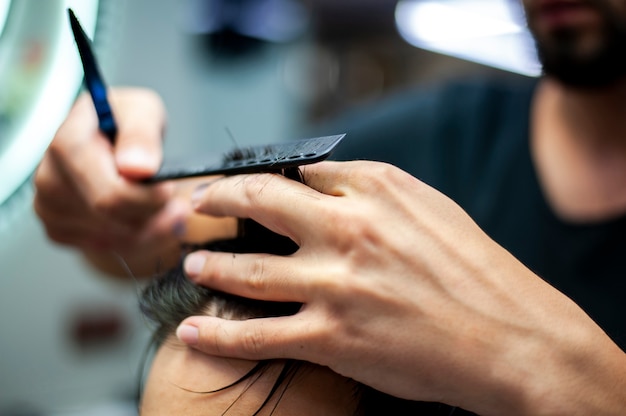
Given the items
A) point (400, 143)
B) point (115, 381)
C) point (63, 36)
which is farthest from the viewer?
point (115, 381)

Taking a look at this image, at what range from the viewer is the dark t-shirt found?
37.9 inches

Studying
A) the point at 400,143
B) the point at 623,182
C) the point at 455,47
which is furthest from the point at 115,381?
the point at 455,47

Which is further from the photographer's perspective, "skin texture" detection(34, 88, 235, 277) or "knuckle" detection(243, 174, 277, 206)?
"skin texture" detection(34, 88, 235, 277)

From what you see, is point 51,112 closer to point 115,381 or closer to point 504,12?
point 115,381

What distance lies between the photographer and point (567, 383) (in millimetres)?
477

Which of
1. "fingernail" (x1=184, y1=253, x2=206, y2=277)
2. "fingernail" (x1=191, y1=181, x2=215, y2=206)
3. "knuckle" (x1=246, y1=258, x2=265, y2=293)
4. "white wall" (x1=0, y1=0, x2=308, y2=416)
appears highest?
"fingernail" (x1=191, y1=181, x2=215, y2=206)

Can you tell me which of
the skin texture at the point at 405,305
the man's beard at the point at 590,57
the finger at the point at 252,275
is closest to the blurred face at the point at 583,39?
the man's beard at the point at 590,57

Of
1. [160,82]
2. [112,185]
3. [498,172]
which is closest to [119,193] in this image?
[112,185]

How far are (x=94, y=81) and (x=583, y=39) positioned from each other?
788 millimetres

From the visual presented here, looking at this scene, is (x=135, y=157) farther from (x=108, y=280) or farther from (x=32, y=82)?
(x=108, y=280)

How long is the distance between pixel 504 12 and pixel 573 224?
253cm

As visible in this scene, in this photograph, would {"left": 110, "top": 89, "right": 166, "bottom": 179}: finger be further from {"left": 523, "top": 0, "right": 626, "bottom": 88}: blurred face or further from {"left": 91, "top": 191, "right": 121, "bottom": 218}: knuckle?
{"left": 523, "top": 0, "right": 626, "bottom": 88}: blurred face

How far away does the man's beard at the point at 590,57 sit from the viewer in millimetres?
930

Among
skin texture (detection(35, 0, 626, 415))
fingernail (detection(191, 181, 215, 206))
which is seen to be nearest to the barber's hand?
skin texture (detection(35, 0, 626, 415))
